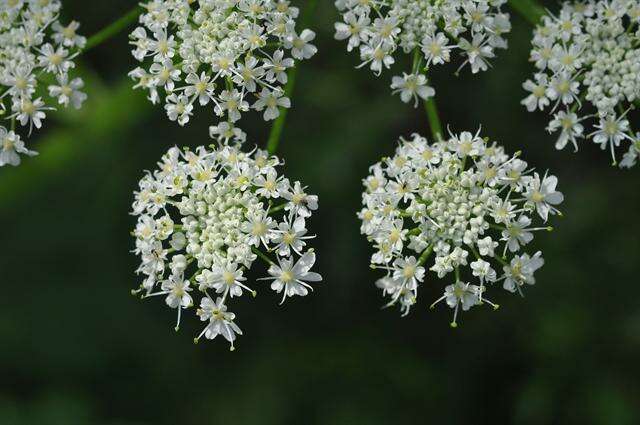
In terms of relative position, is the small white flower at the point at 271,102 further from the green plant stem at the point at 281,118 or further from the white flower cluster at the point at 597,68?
the white flower cluster at the point at 597,68

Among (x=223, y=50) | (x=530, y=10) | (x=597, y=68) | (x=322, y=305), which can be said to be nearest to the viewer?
(x=223, y=50)

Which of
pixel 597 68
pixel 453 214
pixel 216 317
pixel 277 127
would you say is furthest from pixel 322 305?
pixel 597 68

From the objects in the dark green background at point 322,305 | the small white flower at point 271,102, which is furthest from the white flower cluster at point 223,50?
the dark green background at point 322,305

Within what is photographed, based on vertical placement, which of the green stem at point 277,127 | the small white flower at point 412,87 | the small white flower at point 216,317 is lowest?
the small white flower at point 216,317

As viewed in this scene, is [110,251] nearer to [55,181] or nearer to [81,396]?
[55,181]

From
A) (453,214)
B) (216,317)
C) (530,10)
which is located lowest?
(216,317)

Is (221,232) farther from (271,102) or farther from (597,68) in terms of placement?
(597,68)

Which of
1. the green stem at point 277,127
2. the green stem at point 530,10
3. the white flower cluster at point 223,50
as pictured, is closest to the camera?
the white flower cluster at point 223,50
